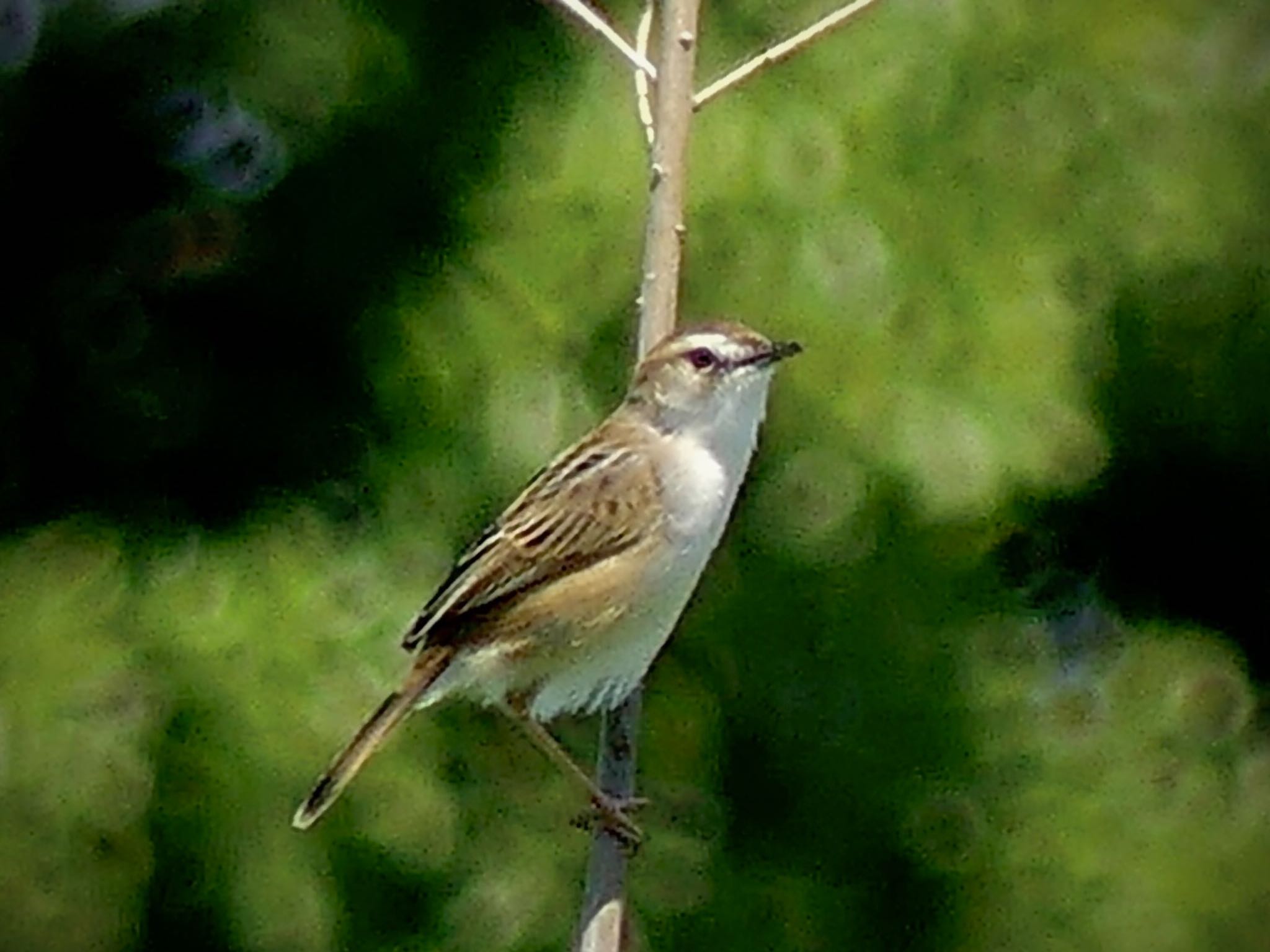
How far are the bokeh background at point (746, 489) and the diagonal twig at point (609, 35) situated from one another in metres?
1.24

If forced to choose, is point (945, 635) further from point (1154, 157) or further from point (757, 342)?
point (757, 342)

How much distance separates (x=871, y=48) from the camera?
3.70 metres

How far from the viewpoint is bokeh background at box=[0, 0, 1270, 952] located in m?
3.67

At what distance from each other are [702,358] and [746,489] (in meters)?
1.26

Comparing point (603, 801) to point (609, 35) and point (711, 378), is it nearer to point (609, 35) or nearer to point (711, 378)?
point (711, 378)

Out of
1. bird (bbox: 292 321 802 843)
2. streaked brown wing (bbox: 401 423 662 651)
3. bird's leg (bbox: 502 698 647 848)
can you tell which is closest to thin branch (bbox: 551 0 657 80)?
bird (bbox: 292 321 802 843)

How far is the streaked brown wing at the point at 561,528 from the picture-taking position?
2574 millimetres

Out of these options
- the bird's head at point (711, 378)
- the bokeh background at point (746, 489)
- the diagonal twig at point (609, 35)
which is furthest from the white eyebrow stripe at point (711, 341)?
the bokeh background at point (746, 489)

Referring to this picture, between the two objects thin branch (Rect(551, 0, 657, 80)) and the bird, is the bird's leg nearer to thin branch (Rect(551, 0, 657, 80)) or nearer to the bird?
the bird

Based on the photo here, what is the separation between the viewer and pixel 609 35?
228 cm

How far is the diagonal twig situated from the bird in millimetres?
246

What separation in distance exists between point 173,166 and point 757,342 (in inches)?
79.2

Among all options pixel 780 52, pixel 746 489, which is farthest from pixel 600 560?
pixel 746 489

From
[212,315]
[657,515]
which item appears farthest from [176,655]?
[657,515]
